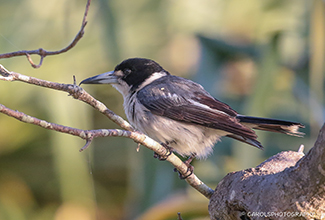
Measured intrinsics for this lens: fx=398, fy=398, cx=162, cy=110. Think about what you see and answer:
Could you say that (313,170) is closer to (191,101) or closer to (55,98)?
(191,101)

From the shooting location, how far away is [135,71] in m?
3.22

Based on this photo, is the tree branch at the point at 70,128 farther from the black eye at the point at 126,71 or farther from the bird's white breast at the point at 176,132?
the black eye at the point at 126,71

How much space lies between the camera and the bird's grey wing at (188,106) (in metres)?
2.62

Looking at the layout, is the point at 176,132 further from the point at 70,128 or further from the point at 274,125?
the point at 70,128

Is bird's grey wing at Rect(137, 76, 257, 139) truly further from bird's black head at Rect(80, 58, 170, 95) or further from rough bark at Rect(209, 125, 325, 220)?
rough bark at Rect(209, 125, 325, 220)

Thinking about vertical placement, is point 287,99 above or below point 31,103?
below

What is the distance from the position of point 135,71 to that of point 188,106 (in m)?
0.63

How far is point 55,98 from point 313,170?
3.27 metres

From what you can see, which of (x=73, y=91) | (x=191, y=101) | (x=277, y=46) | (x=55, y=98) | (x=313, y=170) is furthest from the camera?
(x=55, y=98)

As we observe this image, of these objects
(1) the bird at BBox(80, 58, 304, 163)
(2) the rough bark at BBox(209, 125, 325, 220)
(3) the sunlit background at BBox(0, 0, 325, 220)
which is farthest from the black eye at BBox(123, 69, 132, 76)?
(2) the rough bark at BBox(209, 125, 325, 220)

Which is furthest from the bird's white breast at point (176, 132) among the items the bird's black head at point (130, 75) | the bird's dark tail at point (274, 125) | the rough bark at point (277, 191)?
the rough bark at point (277, 191)

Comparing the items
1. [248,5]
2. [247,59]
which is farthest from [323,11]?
[248,5]

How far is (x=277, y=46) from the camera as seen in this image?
4.01 metres

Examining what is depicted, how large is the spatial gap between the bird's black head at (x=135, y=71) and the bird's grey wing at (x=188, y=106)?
154mm
